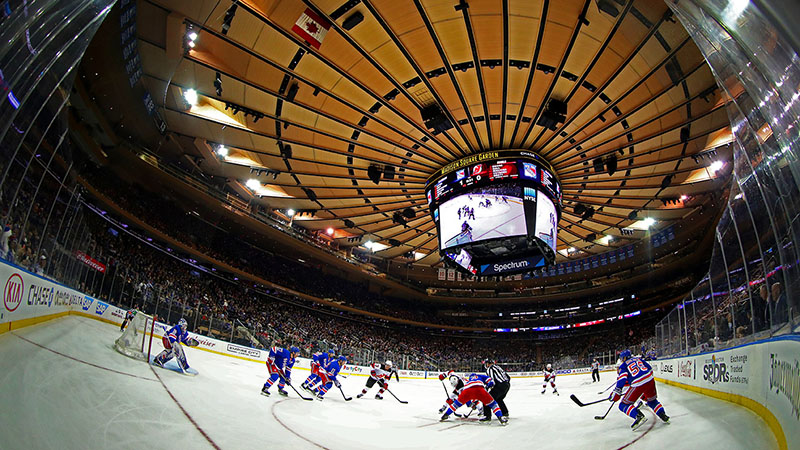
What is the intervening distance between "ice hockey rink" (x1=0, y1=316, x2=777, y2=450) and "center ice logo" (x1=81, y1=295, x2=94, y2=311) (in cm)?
224

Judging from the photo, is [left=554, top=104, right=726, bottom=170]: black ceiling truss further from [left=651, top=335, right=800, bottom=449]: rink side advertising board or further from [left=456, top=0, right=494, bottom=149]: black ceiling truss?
[left=651, top=335, right=800, bottom=449]: rink side advertising board

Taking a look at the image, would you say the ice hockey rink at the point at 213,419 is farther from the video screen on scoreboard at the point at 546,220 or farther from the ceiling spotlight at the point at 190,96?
the ceiling spotlight at the point at 190,96

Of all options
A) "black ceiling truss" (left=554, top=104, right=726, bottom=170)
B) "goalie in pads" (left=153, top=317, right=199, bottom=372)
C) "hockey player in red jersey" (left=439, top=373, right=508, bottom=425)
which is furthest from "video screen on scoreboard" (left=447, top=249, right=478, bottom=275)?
"goalie in pads" (left=153, top=317, right=199, bottom=372)

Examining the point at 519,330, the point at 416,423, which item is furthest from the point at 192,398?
the point at 519,330

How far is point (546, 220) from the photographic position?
15.0 m

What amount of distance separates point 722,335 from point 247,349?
19.2 m

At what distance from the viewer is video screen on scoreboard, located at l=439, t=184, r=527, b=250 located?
47.2ft

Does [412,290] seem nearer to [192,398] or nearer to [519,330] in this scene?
[519,330]

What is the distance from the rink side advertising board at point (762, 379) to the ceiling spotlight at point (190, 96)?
1687cm

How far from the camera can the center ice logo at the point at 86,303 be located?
12195mm

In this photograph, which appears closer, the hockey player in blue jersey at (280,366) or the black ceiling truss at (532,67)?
the black ceiling truss at (532,67)


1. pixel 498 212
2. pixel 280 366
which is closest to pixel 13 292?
pixel 280 366

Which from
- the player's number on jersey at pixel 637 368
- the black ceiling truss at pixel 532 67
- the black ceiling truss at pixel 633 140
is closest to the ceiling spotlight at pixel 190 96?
the black ceiling truss at pixel 532 67

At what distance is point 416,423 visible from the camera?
354 inches
